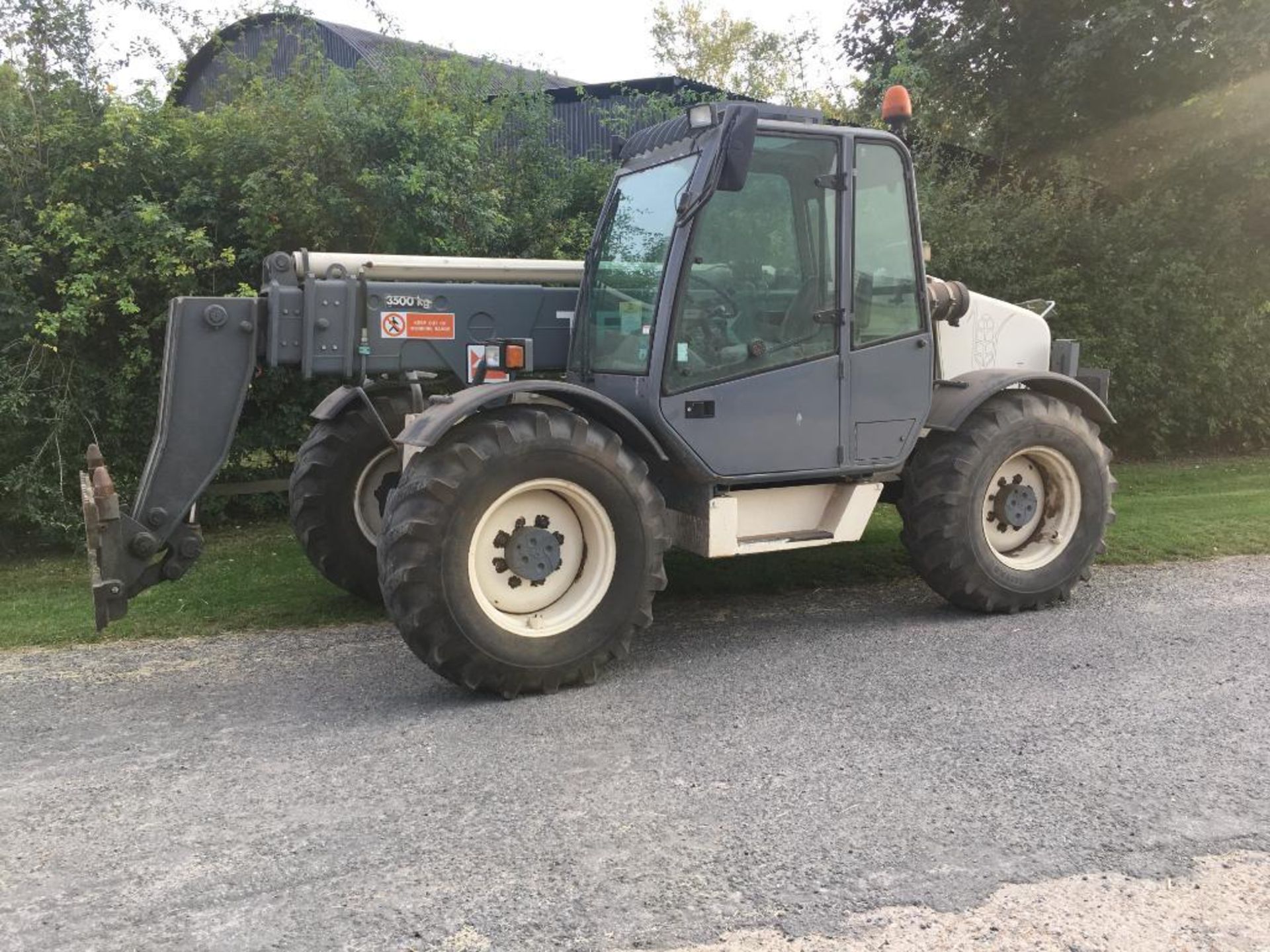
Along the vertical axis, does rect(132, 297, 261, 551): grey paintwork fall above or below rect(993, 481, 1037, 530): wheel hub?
above

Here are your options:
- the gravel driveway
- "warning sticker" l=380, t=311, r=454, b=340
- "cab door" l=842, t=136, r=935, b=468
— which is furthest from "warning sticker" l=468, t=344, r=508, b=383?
"cab door" l=842, t=136, r=935, b=468

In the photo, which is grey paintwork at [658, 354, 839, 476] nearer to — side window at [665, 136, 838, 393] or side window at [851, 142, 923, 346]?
side window at [665, 136, 838, 393]

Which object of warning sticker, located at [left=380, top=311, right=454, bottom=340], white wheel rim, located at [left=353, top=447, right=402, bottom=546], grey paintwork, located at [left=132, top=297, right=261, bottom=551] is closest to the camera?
grey paintwork, located at [left=132, top=297, right=261, bottom=551]

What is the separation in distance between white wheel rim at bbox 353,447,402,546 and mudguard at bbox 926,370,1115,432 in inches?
123

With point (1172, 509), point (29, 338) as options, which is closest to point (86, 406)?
point (29, 338)

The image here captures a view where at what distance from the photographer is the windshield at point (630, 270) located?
201 inches

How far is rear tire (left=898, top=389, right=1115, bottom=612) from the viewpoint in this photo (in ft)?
18.6

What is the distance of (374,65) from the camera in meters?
10.5

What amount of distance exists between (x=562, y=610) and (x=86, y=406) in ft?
18.0

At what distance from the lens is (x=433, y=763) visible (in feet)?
12.5

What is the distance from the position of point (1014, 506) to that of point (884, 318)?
1.38 metres

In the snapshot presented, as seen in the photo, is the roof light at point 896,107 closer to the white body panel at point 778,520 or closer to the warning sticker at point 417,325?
the white body panel at point 778,520

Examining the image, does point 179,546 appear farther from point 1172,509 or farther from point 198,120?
point 1172,509

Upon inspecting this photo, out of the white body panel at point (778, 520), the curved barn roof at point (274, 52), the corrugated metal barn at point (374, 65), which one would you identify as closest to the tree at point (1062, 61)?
the corrugated metal barn at point (374, 65)
